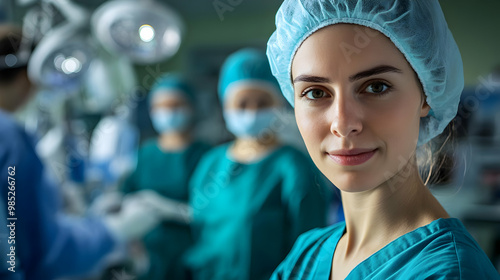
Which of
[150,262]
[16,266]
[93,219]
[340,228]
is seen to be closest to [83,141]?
[150,262]

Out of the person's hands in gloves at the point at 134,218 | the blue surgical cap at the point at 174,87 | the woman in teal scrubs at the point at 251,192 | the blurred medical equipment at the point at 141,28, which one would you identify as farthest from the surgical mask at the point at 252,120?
the blue surgical cap at the point at 174,87

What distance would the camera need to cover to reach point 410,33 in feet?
2.17

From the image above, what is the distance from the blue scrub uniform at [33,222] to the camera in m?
1.27

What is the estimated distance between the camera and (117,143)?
3051 mm

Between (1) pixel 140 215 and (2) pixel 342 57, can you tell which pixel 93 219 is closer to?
(1) pixel 140 215

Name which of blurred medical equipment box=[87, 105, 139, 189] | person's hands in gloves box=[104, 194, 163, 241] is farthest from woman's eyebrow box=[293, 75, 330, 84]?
blurred medical equipment box=[87, 105, 139, 189]

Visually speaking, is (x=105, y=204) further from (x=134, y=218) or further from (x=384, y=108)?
(x=384, y=108)

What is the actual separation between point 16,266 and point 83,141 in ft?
5.51

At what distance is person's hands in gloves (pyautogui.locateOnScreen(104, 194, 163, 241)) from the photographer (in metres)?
2.00

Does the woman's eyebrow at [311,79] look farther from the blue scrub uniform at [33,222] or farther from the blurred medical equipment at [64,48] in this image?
the blurred medical equipment at [64,48]

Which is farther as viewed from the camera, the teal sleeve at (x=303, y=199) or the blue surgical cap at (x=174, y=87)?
the blue surgical cap at (x=174, y=87)

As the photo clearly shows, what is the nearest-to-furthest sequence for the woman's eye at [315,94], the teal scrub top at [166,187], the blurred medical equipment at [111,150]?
the woman's eye at [315,94] < the teal scrub top at [166,187] < the blurred medical equipment at [111,150]

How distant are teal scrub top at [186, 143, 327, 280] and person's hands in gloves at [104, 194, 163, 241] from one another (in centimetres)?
30

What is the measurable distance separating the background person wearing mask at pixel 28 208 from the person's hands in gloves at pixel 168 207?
0.62 m
